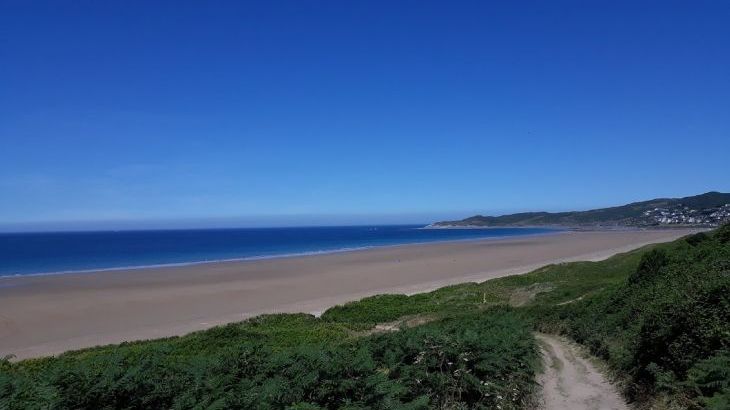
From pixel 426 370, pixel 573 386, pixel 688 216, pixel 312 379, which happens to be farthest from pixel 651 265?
pixel 688 216

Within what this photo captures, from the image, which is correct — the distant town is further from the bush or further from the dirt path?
the dirt path

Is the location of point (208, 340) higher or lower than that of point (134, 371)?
lower

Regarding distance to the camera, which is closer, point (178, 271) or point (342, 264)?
point (178, 271)

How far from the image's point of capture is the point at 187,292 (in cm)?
4019

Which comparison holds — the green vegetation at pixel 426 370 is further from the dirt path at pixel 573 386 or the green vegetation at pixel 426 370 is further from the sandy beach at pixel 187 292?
the sandy beach at pixel 187 292

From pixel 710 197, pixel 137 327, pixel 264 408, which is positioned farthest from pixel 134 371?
pixel 710 197

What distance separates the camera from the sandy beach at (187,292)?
27.3 m

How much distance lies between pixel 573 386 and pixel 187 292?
113 ft

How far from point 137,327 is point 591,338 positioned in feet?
76.8

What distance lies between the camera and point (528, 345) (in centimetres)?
1183

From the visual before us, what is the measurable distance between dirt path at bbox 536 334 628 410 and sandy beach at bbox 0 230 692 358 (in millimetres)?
19328

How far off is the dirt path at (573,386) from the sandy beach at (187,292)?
1933cm

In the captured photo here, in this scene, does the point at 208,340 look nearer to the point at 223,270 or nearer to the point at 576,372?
the point at 576,372

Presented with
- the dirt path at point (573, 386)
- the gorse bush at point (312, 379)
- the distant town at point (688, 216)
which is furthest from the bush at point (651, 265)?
the distant town at point (688, 216)
